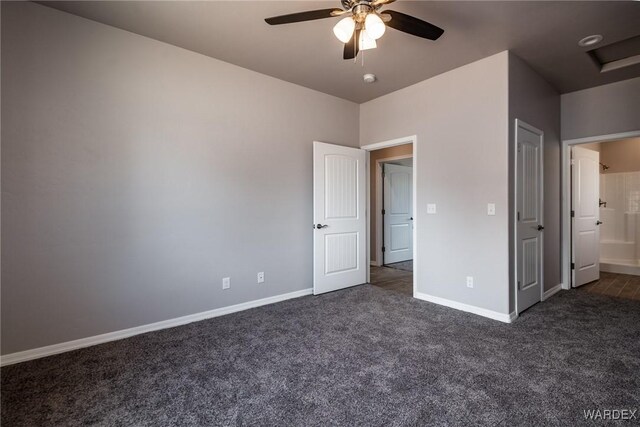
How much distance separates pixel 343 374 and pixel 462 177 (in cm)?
246

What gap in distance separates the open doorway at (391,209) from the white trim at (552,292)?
2.02m

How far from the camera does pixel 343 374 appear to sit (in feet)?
6.68

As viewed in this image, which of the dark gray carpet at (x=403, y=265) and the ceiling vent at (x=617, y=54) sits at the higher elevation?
the ceiling vent at (x=617, y=54)

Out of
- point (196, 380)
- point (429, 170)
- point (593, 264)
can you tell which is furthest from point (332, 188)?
point (593, 264)

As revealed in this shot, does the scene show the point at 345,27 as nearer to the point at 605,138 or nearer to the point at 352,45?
the point at 352,45

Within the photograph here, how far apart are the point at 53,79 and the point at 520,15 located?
149 inches

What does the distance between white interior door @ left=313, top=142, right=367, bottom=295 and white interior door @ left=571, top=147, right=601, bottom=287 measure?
2.93 metres

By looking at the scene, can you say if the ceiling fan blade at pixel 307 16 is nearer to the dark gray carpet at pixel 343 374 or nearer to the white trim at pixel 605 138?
the dark gray carpet at pixel 343 374

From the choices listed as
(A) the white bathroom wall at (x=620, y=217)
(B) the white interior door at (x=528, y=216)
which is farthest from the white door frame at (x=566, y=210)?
(A) the white bathroom wall at (x=620, y=217)

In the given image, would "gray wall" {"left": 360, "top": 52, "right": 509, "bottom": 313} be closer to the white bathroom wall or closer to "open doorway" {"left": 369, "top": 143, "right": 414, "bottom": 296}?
"open doorway" {"left": 369, "top": 143, "right": 414, "bottom": 296}

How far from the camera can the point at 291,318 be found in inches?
121

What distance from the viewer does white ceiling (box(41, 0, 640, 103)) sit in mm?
2307

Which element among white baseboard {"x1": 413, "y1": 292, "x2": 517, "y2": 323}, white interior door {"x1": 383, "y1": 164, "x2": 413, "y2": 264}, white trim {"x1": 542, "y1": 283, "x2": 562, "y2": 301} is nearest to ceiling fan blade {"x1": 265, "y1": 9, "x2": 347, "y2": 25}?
white baseboard {"x1": 413, "y1": 292, "x2": 517, "y2": 323}

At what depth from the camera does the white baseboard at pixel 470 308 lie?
297cm
